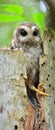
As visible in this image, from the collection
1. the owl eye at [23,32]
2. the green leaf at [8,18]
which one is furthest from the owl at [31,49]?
the green leaf at [8,18]

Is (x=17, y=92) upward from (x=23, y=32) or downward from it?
downward

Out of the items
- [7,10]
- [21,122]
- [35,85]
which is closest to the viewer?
[21,122]

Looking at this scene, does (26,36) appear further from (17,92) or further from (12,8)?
(17,92)

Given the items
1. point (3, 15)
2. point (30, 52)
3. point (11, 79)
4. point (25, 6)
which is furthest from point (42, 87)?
point (25, 6)

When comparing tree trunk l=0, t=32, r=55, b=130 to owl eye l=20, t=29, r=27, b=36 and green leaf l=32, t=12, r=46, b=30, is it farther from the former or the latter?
green leaf l=32, t=12, r=46, b=30

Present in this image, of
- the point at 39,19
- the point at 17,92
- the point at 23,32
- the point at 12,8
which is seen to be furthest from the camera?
the point at 39,19

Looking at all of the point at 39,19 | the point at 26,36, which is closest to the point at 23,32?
the point at 26,36

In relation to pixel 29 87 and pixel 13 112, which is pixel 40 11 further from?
pixel 13 112
